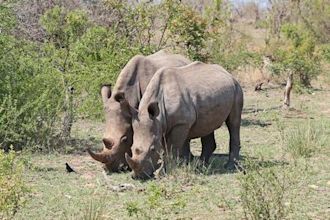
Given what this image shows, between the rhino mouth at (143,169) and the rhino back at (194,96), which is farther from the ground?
the rhino back at (194,96)

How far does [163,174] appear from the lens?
9.63m

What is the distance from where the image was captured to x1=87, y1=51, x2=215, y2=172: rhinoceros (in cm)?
1034

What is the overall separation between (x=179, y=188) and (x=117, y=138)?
1.74 meters

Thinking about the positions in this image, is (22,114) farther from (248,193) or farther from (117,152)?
(248,193)

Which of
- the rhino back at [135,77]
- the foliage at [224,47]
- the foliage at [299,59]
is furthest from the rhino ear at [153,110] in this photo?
the foliage at [299,59]

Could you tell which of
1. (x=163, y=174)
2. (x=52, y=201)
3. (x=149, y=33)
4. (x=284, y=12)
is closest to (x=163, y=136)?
(x=163, y=174)

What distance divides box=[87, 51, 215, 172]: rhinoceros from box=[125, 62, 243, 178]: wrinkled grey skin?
42 centimetres

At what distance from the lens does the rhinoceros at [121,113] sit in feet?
33.9

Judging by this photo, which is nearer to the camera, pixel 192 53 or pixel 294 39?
pixel 192 53

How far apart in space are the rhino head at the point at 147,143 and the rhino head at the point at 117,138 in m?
0.48

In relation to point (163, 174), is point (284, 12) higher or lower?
lower

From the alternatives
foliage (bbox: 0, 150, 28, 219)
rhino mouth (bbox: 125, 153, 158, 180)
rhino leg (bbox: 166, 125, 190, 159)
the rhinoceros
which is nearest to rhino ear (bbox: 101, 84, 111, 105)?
the rhinoceros

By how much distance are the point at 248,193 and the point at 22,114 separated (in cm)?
647

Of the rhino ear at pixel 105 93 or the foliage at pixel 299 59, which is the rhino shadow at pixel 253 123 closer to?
the foliage at pixel 299 59
